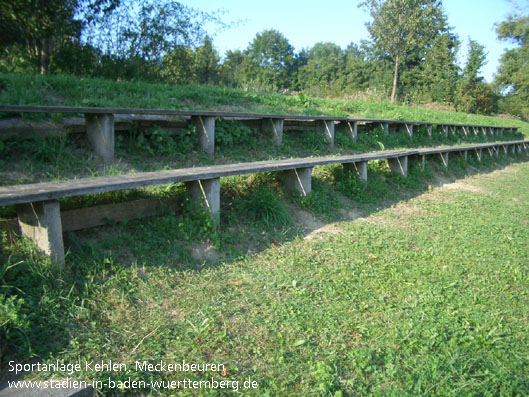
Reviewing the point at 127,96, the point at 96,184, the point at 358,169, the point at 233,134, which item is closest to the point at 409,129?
the point at 358,169

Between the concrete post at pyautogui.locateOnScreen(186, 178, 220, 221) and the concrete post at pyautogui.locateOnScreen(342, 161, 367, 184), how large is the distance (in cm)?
268

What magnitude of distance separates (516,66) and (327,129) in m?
41.4

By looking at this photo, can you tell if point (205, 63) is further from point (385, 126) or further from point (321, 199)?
point (321, 199)

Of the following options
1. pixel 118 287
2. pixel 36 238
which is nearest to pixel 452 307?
pixel 118 287

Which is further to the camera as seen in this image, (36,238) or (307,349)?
(36,238)

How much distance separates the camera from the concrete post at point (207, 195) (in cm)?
334

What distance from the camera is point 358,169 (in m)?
5.57

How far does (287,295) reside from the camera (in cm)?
275

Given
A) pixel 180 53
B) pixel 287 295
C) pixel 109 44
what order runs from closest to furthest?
pixel 287 295 < pixel 109 44 < pixel 180 53

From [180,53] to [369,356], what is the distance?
7.97 meters

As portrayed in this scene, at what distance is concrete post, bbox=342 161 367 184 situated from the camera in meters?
5.51

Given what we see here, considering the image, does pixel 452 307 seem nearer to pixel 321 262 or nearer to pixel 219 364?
pixel 321 262

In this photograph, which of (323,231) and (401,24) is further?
(401,24)

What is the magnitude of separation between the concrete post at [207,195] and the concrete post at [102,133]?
3.73 feet
